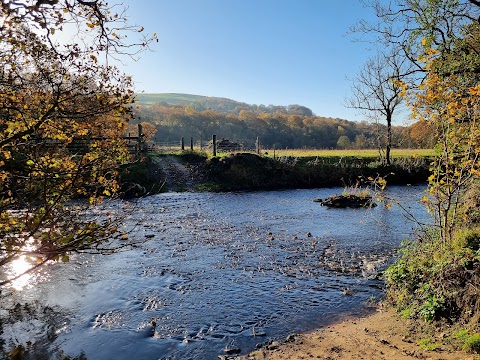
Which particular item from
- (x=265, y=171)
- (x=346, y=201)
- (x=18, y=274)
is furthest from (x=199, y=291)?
(x=265, y=171)

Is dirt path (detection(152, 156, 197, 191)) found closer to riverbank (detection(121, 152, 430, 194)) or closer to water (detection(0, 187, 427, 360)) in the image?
riverbank (detection(121, 152, 430, 194))

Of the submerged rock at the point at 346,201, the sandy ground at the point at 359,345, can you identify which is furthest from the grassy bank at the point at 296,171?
the sandy ground at the point at 359,345

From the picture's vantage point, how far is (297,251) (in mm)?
14922

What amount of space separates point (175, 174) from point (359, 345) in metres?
28.9

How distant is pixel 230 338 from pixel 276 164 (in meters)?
29.8

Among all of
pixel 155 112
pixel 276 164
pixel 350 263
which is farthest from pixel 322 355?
pixel 155 112

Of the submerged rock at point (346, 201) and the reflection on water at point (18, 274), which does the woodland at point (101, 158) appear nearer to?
the reflection on water at point (18, 274)

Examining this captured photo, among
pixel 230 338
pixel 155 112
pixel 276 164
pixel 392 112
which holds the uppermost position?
pixel 155 112

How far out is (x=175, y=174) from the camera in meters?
34.8

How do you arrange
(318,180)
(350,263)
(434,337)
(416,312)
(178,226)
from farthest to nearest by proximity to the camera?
(318,180) < (178,226) < (350,263) < (416,312) < (434,337)

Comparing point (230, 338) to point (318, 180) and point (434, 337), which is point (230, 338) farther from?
point (318, 180)

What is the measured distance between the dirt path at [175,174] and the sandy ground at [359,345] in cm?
2526

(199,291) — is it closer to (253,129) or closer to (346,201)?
(346,201)

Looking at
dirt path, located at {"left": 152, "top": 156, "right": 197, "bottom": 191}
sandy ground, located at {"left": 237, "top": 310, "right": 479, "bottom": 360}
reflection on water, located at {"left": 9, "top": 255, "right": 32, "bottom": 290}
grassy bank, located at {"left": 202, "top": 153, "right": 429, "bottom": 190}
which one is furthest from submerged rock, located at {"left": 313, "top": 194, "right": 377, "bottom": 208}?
reflection on water, located at {"left": 9, "top": 255, "right": 32, "bottom": 290}
